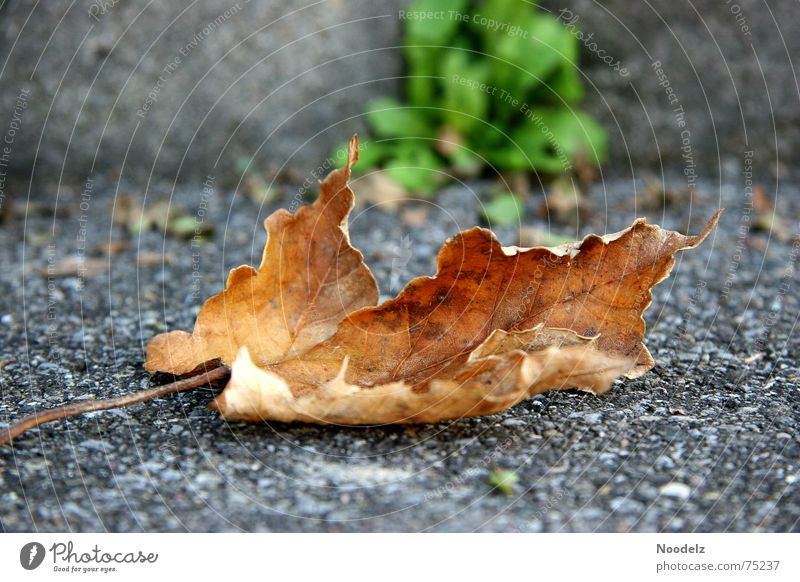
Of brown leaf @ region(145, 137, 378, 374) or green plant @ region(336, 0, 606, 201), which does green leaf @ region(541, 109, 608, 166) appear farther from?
brown leaf @ region(145, 137, 378, 374)

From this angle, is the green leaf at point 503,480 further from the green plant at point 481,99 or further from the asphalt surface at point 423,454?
the green plant at point 481,99

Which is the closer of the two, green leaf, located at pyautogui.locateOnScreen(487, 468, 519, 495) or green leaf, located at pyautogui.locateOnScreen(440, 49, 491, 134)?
green leaf, located at pyautogui.locateOnScreen(487, 468, 519, 495)

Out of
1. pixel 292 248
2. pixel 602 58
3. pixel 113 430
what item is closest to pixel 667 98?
pixel 602 58

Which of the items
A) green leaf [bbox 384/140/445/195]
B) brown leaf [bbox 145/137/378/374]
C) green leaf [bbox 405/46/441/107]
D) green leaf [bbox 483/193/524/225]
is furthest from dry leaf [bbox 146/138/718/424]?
green leaf [bbox 405/46/441/107]

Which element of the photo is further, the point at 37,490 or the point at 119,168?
the point at 119,168

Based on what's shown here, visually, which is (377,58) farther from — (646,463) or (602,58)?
(646,463)

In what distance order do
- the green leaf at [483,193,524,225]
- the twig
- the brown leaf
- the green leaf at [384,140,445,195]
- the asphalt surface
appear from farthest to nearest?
the green leaf at [384,140,445,195] → the green leaf at [483,193,524,225] → the brown leaf → the twig → the asphalt surface

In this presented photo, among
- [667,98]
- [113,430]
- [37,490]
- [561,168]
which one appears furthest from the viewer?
[667,98]

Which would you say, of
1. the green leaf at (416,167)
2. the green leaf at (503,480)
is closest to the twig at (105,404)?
the green leaf at (503,480)
